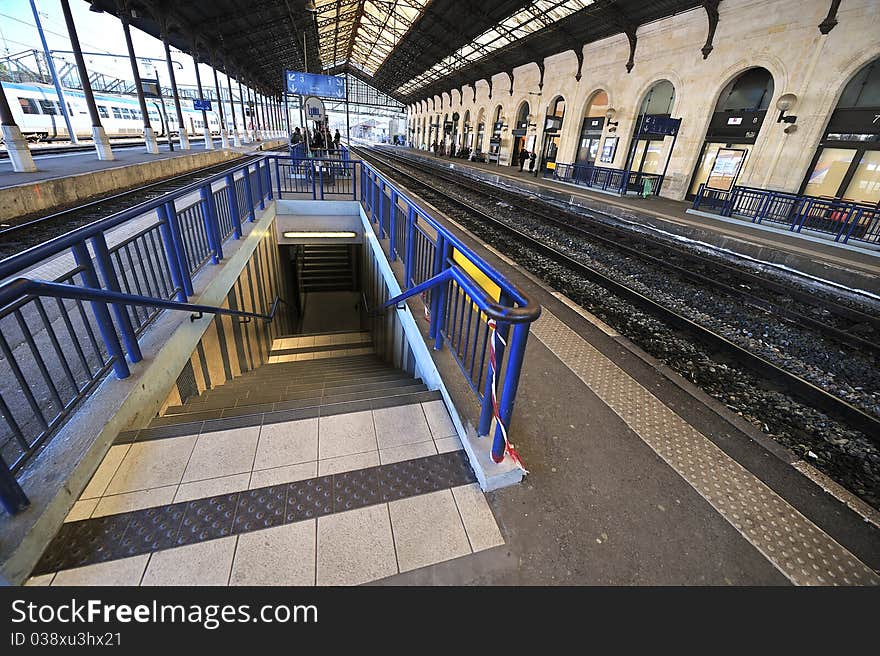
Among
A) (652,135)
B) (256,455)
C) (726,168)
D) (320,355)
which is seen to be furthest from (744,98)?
(256,455)

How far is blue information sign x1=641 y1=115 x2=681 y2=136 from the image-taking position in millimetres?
16641

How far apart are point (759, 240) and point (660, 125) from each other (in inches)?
399

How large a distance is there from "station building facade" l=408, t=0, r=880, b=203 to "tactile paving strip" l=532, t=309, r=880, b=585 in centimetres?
1520

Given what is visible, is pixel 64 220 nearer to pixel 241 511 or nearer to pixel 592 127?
pixel 241 511

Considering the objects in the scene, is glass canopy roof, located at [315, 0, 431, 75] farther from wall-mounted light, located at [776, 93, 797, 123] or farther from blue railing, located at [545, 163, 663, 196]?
wall-mounted light, located at [776, 93, 797, 123]

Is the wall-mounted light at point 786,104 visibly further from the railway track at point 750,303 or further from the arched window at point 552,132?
the arched window at point 552,132

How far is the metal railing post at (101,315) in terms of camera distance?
2.54 metres

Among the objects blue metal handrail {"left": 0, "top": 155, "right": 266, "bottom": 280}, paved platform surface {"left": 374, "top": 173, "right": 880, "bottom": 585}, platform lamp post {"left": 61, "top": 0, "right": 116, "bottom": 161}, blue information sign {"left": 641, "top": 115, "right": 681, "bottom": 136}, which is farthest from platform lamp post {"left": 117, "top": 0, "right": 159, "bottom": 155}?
blue information sign {"left": 641, "top": 115, "right": 681, "bottom": 136}

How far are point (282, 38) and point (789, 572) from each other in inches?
1727

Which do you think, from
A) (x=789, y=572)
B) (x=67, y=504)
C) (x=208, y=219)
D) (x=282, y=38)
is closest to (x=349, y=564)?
(x=67, y=504)

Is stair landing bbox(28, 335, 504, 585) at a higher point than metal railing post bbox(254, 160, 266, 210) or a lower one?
lower

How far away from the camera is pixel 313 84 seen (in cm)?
2125

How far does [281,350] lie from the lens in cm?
1001

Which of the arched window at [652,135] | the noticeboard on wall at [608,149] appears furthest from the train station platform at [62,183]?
the arched window at [652,135]
